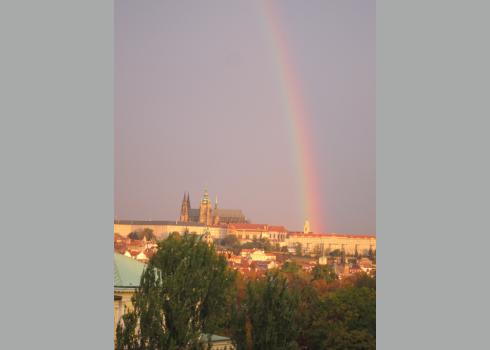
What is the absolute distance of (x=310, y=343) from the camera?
15531mm

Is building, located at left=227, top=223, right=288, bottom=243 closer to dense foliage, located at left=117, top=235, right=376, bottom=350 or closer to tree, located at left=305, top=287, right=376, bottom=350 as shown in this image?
dense foliage, located at left=117, top=235, right=376, bottom=350

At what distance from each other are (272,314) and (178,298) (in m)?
1.50

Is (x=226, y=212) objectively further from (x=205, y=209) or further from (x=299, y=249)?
(x=299, y=249)

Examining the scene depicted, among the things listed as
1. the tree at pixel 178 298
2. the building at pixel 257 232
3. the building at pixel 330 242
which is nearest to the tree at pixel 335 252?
the building at pixel 330 242

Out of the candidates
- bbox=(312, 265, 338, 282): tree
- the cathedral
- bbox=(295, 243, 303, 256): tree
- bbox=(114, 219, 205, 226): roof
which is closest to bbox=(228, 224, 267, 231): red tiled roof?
the cathedral

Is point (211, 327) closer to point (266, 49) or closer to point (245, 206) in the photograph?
point (245, 206)

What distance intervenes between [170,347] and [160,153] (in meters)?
3.99

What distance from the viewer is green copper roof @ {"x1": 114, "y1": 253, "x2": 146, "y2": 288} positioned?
14.4m

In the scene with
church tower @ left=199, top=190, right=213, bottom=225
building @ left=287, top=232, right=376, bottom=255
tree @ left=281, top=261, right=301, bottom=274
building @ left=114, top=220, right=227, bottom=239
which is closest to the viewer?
building @ left=287, top=232, right=376, bottom=255

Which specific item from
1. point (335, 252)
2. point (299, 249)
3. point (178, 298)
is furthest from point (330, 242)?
point (178, 298)

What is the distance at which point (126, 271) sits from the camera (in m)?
14.7

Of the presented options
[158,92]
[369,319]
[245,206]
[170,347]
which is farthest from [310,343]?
[158,92]

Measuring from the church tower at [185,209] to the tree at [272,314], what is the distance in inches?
98.2

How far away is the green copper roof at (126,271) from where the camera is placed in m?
14.4
